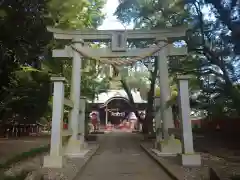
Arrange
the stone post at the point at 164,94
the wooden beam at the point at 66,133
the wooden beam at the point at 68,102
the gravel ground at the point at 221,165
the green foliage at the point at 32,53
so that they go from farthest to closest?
the stone post at the point at 164,94, the green foliage at the point at 32,53, the wooden beam at the point at 68,102, the wooden beam at the point at 66,133, the gravel ground at the point at 221,165

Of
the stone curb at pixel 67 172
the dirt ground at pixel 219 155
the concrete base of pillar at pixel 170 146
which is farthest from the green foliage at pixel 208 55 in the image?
the stone curb at pixel 67 172

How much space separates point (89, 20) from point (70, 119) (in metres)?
11.0

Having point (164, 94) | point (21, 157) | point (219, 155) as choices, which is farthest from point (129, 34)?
point (21, 157)

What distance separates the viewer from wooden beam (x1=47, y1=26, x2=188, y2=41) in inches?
419

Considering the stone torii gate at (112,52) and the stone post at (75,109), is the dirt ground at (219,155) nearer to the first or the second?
the stone torii gate at (112,52)

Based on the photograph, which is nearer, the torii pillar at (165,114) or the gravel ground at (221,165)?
the gravel ground at (221,165)

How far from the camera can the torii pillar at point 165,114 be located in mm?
10039

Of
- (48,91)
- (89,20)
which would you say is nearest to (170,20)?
(89,20)

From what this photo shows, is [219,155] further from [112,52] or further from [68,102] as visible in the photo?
[68,102]

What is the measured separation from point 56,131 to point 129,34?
513cm

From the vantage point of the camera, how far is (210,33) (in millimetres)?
13477

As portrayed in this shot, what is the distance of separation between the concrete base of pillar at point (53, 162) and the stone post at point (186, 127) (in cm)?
347

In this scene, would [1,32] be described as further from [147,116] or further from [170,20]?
[147,116]

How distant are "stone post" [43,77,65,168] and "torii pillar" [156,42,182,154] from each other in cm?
422
